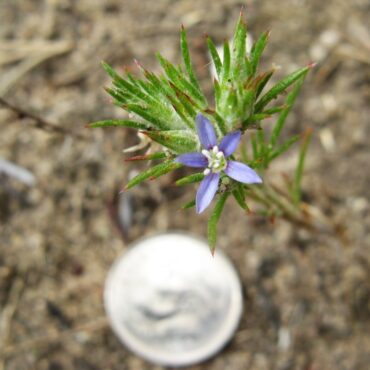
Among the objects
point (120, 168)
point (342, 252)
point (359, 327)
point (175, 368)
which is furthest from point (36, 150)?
point (359, 327)

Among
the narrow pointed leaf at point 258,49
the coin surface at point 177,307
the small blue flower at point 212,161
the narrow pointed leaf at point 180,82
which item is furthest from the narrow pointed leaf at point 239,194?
the coin surface at point 177,307

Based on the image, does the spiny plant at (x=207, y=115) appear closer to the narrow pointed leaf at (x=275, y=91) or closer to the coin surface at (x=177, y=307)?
the narrow pointed leaf at (x=275, y=91)

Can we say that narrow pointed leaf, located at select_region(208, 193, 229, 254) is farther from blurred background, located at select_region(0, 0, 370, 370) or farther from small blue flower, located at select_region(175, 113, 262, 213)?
blurred background, located at select_region(0, 0, 370, 370)

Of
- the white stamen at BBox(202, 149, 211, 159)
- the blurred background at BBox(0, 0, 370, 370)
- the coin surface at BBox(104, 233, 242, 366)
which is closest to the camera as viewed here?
the white stamen at BBox(202, 149, 211, 159)

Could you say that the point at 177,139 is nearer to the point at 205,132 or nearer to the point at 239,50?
the point at 205,132

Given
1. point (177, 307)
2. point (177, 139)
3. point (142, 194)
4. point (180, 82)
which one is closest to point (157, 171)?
point (177, 139)

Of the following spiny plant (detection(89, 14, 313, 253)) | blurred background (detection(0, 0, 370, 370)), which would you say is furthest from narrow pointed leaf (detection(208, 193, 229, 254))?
blurred background (detection(0, 0, 370, 370))

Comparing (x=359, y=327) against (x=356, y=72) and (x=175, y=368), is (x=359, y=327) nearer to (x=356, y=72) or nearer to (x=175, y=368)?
(x=175, y=368)
